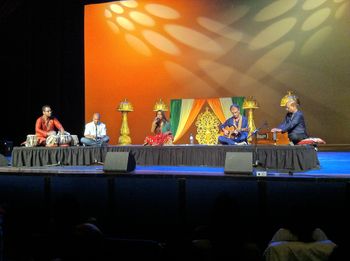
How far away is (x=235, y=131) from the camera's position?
615 cm

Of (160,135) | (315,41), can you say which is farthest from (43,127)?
(315,41)

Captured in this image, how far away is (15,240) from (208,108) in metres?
6.39

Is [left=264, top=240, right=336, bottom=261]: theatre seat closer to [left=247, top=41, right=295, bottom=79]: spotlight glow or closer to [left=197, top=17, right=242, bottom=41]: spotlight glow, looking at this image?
[left=247, top=41, right=295, bottom=79]: spotlight glow

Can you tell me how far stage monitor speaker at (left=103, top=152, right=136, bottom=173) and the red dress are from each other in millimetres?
2951

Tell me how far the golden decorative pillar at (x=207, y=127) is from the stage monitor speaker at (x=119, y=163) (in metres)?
3.89

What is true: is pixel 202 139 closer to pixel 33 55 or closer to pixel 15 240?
pixel 33 55

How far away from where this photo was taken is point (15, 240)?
2.18m

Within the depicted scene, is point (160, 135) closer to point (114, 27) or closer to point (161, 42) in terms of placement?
point (161, 42)

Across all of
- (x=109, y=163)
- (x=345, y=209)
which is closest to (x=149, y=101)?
(x=109, y=163)

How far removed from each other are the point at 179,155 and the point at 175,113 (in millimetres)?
2790

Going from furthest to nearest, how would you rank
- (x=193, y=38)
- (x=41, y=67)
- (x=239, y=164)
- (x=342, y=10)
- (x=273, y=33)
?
(x=41, y=67) < (x=193, y=38) < (x=273, y=33) < (x=342, y=10) < (x=239, y=164)

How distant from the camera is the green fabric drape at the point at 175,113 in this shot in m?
8.39

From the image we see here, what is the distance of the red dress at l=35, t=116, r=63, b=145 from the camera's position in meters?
6.56

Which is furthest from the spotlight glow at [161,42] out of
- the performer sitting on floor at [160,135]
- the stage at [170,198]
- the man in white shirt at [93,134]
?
the stage at [170,198]
